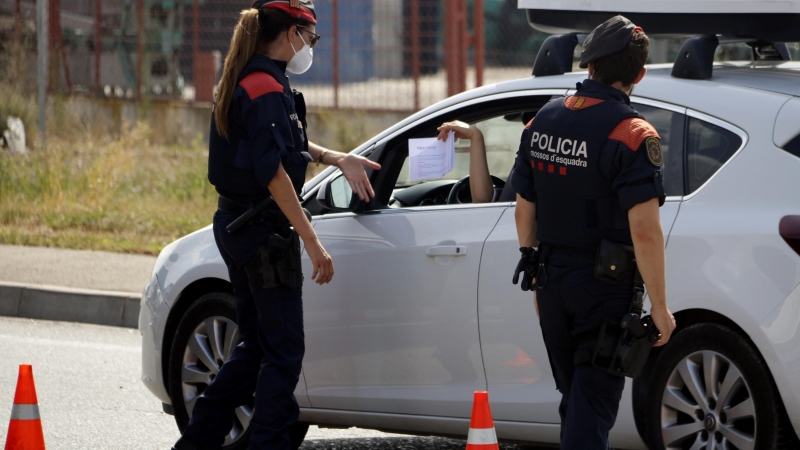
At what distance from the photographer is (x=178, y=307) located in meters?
5.28

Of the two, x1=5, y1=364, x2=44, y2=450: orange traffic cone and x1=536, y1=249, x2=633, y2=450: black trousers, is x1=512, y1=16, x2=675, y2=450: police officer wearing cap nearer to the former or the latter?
x1=536, y1=249, x2=633, y2=450: black trousers

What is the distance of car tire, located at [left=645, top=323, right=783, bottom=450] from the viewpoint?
382cm

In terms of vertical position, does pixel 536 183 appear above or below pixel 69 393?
above

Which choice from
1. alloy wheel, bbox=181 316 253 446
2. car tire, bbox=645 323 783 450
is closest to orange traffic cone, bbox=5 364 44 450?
alloy wheel, bbox=181 316 253 446

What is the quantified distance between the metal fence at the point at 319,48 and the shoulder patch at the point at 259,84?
1122 cm

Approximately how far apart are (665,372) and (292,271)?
136 centimetres

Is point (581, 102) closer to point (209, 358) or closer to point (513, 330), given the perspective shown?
point (513, 330)

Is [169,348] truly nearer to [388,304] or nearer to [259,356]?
[259,356]

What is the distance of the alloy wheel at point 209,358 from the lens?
195 inches

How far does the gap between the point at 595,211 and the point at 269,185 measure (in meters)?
1.27

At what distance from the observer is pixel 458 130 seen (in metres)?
4.64

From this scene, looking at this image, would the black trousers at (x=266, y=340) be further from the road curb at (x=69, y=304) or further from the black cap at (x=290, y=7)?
the road curb at (x=69, y=304)

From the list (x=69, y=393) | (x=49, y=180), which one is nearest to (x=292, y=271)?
(x=69, y=393)

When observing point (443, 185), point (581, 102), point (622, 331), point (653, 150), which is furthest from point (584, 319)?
point (443, 185)
